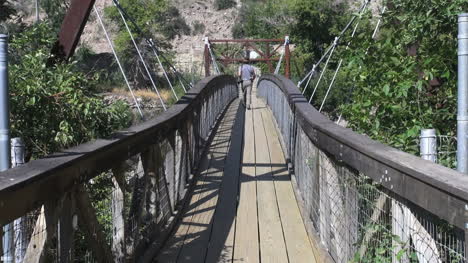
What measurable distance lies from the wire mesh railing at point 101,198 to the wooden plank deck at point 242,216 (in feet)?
0.64

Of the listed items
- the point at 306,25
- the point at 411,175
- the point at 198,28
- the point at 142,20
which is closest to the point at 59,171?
the point at 411,175

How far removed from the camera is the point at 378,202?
127 inches

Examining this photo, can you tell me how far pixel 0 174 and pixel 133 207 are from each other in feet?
6.46

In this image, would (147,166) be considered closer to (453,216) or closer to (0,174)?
(0,174)

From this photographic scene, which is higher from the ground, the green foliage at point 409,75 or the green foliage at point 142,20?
the green foliage at point 142,20

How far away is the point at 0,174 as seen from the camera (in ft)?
7.77

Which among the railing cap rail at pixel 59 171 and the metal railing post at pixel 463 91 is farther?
the metal railing post at pixel 463 91

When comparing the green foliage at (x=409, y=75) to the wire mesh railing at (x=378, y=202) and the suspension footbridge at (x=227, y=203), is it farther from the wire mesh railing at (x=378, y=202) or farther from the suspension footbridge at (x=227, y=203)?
the wire mesh railing at (x=378, y=202)

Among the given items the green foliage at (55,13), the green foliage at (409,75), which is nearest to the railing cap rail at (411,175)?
the green foliage at (409,75)

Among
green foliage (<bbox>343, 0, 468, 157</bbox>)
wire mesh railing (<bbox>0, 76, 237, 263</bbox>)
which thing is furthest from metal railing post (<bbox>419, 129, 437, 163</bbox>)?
wire mesh railing (<bbox>0, 76, 237, 263</bbox>)

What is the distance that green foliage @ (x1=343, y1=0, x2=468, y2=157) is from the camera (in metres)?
5.57

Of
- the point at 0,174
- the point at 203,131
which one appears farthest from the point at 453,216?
the point at 203,131

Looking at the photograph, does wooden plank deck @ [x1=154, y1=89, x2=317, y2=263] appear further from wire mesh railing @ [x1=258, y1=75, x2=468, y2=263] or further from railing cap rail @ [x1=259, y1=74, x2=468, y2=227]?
railing cap rail @ [x1=259, y1=74, x2=468, y2=227]

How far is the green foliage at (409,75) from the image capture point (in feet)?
18.3
